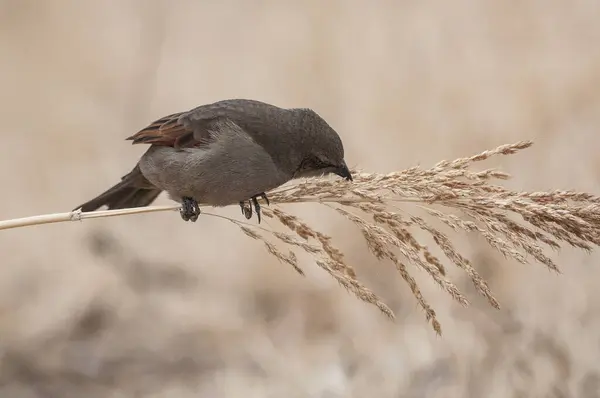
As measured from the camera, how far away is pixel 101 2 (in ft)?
9.41

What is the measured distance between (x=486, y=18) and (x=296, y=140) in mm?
1691

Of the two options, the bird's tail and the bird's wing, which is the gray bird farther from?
the bird's tail

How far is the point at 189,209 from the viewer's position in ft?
6.09

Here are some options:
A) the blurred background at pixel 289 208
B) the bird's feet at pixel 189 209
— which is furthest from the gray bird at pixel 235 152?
the blurred background at pixel 289 208

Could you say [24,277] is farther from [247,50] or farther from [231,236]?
[247,50]

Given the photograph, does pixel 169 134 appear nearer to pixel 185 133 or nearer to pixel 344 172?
pixel 185 133

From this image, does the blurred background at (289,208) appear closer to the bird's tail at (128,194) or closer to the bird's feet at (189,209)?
the bird's tail at (128,194)

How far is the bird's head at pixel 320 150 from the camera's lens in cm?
176

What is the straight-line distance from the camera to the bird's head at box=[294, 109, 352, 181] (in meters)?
1.76

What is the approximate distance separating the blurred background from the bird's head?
105cm

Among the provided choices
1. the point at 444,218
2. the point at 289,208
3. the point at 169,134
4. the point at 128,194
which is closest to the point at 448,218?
the point at 444,218

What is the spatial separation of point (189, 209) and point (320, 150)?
445 millimetres

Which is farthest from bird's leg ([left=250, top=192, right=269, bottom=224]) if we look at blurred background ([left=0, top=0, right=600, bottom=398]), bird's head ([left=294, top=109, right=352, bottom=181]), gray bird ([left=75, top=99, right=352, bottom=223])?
blurred background ([left=0, top=0, right=600, bottom=398])

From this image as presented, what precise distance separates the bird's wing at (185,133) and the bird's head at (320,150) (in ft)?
0.91
